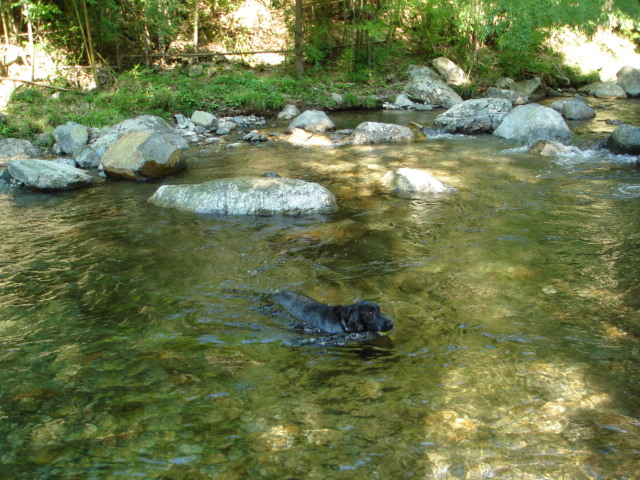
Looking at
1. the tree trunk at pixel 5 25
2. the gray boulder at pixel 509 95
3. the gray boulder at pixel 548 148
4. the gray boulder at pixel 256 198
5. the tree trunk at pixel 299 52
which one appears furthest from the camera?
the tree trunk at pixel 299 52

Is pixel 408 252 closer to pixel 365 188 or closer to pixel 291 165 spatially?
pixel 365 188

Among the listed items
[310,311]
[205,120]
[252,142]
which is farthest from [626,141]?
[205,120]

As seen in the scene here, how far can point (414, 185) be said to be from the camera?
8156 mm

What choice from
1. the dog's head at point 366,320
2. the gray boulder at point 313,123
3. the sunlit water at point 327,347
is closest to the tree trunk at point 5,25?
the gray boulder at point 313,123

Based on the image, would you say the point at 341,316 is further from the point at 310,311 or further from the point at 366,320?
the point at 310,311

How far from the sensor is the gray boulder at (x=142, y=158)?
9477mm

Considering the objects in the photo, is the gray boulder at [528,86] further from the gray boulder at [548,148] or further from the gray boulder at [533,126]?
the gray boulder at [548,148]

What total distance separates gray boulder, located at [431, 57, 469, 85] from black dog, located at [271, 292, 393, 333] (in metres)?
18.9

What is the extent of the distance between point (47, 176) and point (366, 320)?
25.3ft

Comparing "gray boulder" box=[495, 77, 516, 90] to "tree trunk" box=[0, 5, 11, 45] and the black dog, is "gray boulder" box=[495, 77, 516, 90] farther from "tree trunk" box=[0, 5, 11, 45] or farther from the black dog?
the black dog

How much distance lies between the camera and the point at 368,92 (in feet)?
63.1

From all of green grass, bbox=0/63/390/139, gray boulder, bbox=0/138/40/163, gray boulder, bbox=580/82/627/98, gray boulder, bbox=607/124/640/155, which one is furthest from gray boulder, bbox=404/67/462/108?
gray boulder, bbox=0/138/40/163

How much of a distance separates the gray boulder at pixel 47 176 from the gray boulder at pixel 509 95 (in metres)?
15.4

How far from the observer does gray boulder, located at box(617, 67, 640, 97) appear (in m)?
20.8
